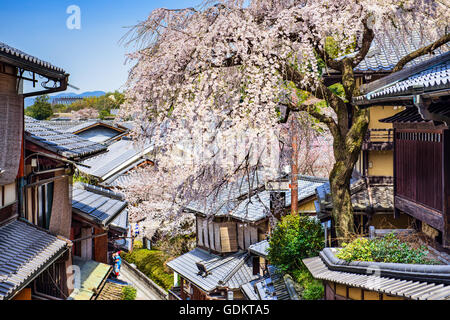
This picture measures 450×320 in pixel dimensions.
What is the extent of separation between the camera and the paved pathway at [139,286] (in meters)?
19.9

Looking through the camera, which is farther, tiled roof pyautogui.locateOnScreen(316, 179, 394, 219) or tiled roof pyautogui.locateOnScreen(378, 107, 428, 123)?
tiled roof pyautogui.locateOnScreen(316, 179, 394, 219)

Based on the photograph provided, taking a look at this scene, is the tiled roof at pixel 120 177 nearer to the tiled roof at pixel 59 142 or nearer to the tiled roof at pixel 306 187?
the tiled roof at pixel 306 187

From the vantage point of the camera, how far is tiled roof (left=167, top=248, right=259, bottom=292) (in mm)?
14352

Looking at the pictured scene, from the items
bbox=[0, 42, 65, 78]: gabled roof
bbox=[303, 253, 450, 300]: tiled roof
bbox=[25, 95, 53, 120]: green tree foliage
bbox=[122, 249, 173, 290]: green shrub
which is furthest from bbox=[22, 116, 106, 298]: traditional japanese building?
bbox=[25, 95, 53, 120]: green tree foliage

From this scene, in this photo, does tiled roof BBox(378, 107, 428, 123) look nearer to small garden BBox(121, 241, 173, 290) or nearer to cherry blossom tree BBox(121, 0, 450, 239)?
cherry blossom tree BBox(121, 0, 450, 239)

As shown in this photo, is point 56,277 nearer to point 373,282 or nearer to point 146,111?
point 146,111

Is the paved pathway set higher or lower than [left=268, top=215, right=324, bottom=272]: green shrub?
lower

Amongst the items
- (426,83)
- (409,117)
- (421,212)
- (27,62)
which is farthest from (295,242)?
(27,62)

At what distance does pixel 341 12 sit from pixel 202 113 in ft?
11.5

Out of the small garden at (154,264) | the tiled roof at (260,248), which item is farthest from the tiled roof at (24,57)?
the small garden at (154,264)

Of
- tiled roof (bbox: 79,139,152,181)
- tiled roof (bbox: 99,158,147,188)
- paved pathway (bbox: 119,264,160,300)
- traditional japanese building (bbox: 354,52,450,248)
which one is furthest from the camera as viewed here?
tiled roof (bbox: 99,158,147,188)

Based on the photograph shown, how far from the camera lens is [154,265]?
71.6 ft

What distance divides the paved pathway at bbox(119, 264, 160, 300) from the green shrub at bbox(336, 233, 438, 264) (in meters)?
14.5

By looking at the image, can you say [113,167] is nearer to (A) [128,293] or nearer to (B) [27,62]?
(A) [128,293]
